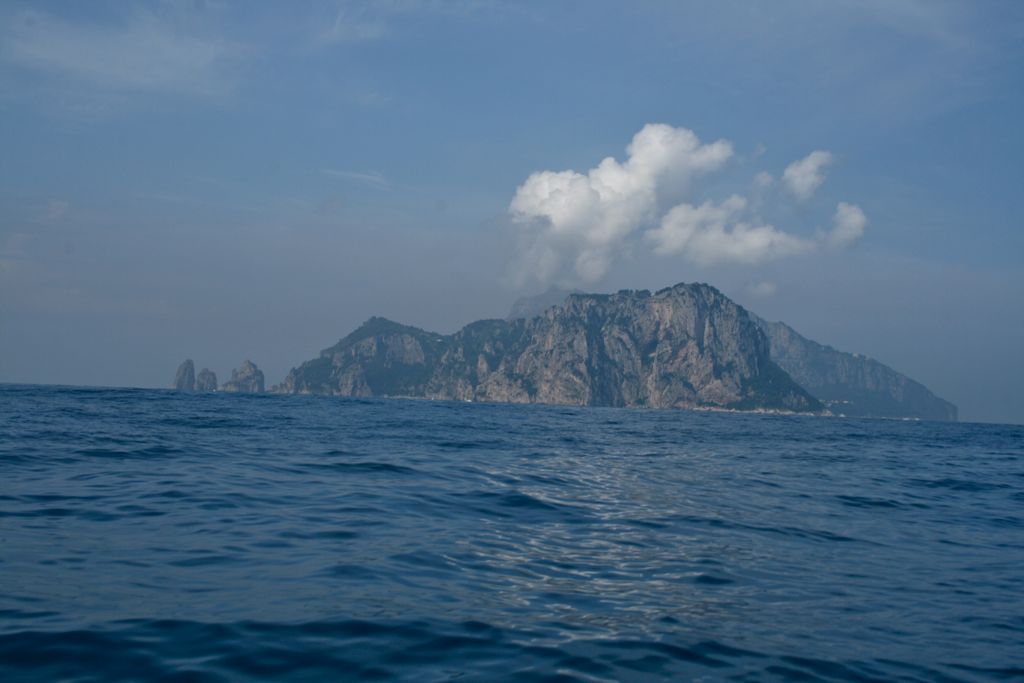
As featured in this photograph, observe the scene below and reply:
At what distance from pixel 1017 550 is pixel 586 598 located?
13383mm

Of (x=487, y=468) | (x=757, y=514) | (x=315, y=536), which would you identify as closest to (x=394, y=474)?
(x=487, y=468)

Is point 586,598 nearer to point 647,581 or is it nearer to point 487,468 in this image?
point 647,581

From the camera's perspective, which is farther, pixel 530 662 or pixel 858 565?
pixel 858 565

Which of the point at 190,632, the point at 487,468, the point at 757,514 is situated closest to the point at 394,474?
the point at 487,468

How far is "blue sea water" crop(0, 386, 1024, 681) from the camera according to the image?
8.88 metres

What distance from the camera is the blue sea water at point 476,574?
29.1ft

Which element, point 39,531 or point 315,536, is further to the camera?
point 315,536

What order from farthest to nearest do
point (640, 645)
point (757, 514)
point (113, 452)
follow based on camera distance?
point (113, 452) → point (757, 514) → point (640, 645)

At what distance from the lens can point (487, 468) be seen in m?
28.5

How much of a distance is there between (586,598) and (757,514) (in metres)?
11.0

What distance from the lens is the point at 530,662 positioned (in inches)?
344


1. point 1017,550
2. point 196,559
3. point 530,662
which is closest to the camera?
point 530,662

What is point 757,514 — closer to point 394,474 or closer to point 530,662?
point 394,474

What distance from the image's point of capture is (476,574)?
12.7 meters
